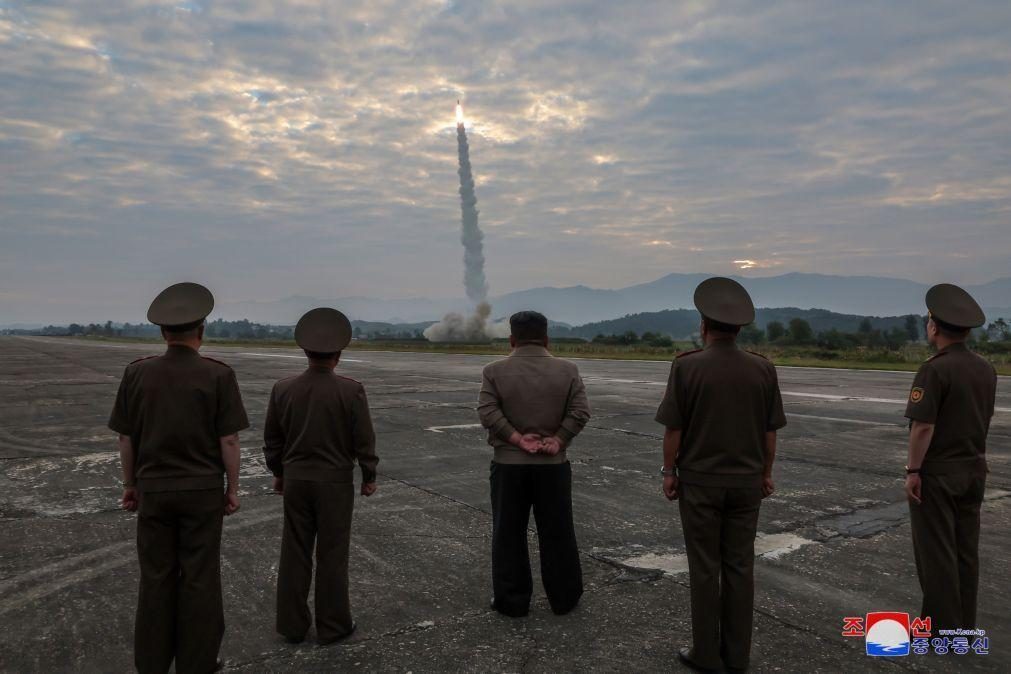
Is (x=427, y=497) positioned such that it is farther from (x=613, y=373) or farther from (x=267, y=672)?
(x=613, y=373)

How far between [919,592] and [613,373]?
24.3m

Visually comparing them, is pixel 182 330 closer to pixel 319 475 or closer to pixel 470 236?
pixel 319 475

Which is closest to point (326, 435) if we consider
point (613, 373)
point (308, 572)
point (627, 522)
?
point (308, 572)

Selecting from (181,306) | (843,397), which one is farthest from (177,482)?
(843,397)

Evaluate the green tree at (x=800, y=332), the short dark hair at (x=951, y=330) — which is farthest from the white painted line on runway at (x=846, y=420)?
the green tree at (x=800, y=332)

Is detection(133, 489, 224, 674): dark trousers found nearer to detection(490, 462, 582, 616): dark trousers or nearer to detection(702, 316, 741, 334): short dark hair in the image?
detection(490, 462, 582, 616): dark trousers

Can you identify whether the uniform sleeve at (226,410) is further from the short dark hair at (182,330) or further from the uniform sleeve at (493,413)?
the uniform sleeve at (493,413)

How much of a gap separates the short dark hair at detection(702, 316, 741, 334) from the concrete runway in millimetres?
1862

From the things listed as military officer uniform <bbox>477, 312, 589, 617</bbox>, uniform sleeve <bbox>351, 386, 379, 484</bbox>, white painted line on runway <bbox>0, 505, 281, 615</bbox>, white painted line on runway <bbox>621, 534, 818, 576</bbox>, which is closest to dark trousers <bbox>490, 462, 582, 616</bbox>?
military officer uniform <bbox>477, 312, 589, 617</bbox>

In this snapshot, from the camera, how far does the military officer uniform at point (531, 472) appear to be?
450 cm

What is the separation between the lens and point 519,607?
179 inches

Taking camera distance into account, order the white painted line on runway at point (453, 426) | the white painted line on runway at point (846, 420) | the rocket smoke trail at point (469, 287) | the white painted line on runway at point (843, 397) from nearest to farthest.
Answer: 1. the white painted line on runway at point (453, 426)
2. the white painted line on runway at point (846, 420)
3. the white painted line on runway at point (843, 397)
4. the rocket smoke trail at point (469, 287)

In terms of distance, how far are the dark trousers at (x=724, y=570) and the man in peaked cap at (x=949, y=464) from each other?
1062mm

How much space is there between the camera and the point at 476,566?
5500mm
